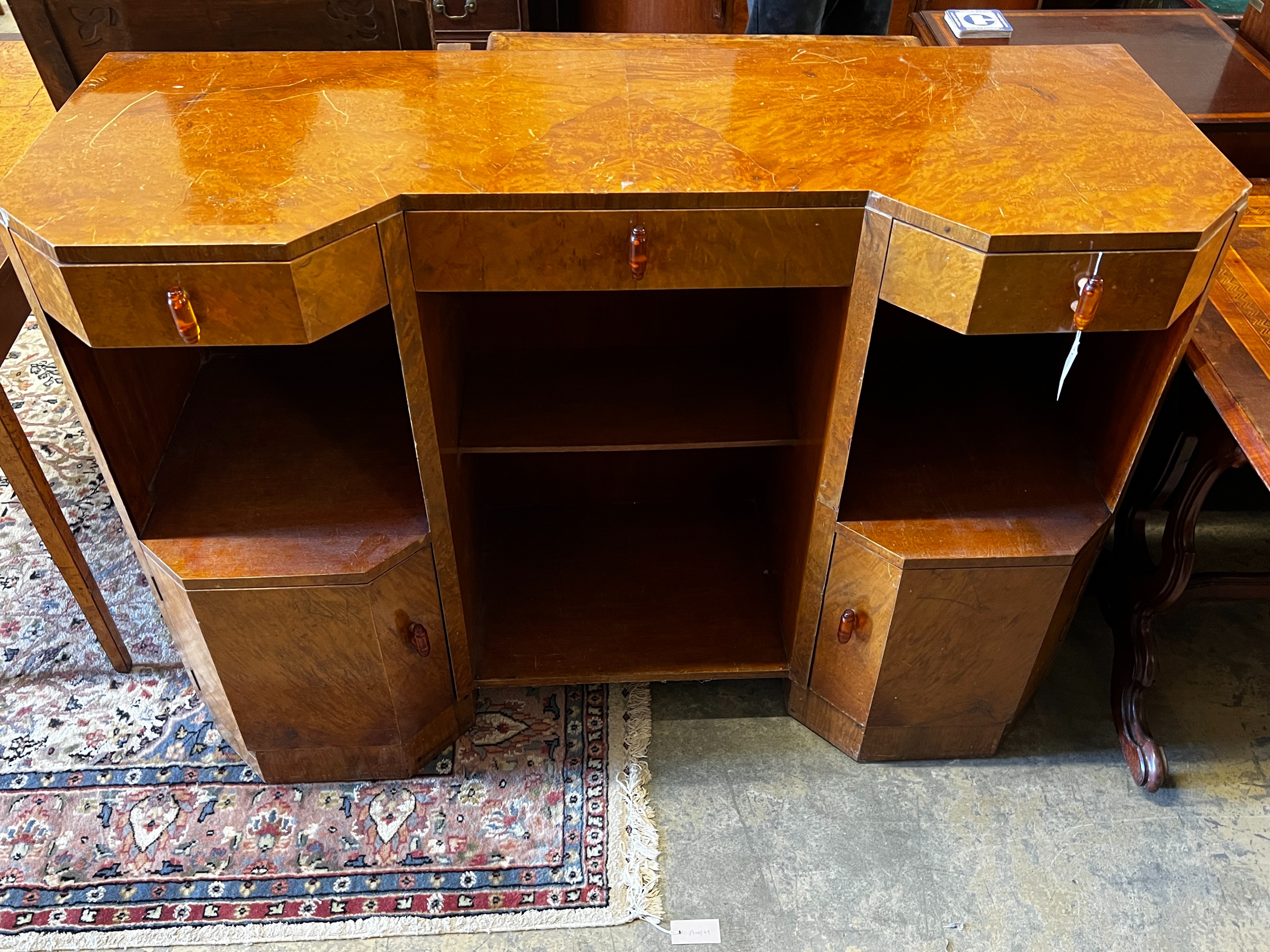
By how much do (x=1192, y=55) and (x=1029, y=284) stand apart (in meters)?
1.19

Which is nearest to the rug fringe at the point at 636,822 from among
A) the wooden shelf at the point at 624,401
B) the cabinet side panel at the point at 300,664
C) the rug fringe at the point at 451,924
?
the rug fringe at the point at 451,924

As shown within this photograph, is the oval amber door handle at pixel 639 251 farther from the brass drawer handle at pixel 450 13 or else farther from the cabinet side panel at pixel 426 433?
the brass drawer handle at pixel 450 13

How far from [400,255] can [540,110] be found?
0.97 ft

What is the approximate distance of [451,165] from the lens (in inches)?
46.0

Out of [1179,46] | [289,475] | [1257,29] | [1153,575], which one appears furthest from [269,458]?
[1257,29]

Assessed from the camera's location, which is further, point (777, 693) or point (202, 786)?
point (777, 693)

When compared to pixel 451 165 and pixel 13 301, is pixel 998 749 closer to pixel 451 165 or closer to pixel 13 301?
pixel 451 165

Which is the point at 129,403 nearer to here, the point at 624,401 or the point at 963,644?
the point at 624,401

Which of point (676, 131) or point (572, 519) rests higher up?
point (676, 131)

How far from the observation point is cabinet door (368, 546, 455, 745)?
54.2 inches

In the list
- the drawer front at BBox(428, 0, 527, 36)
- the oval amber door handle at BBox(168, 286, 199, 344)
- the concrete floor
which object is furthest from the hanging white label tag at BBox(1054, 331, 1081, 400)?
the drawer front at BBox(428, 0, 527, 36)

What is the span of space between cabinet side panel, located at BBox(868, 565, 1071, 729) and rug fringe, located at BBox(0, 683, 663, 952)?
41cm

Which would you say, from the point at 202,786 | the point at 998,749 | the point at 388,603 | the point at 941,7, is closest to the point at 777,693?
the point at 998,749

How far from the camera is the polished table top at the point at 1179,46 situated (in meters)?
1.75
